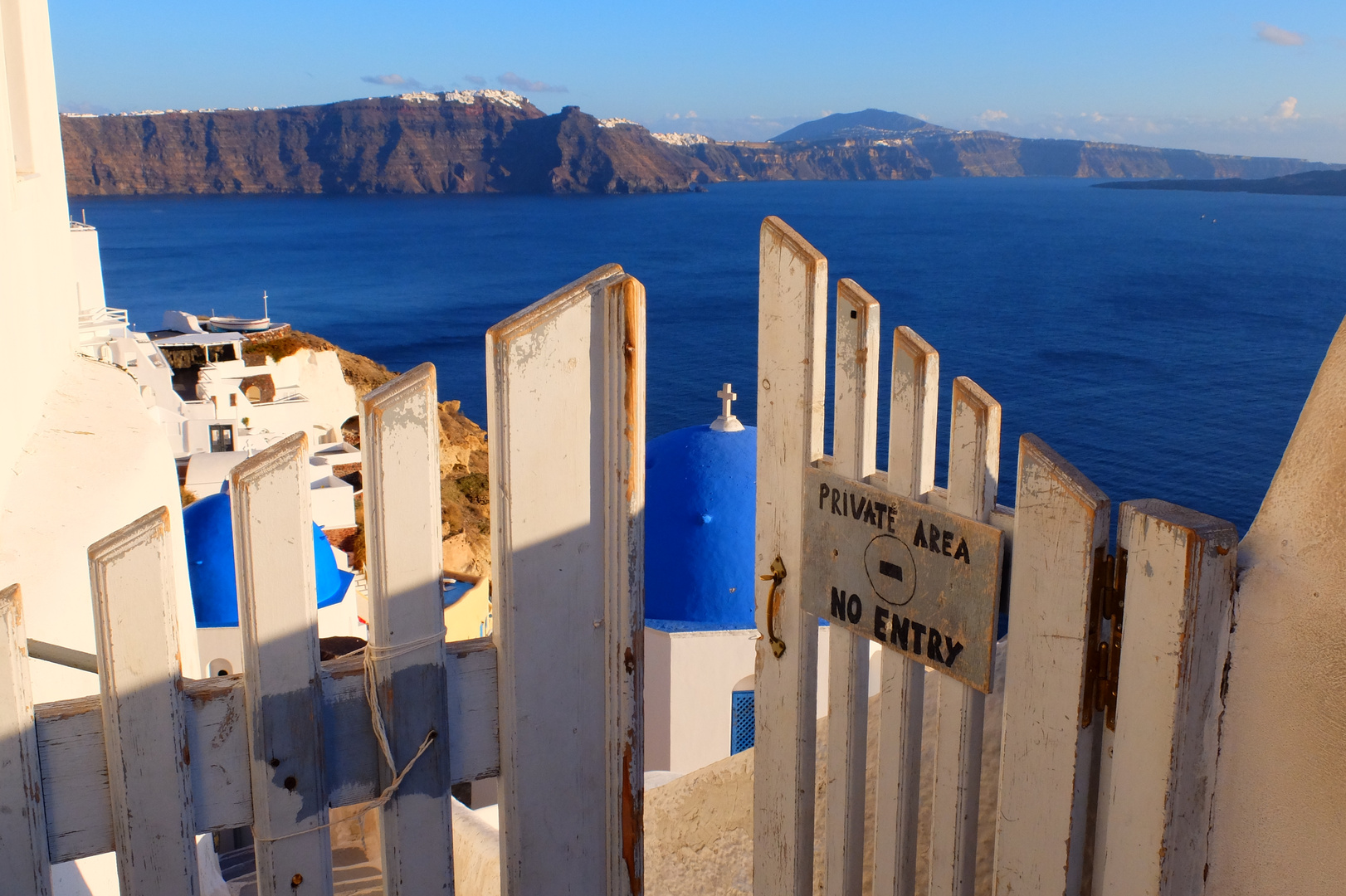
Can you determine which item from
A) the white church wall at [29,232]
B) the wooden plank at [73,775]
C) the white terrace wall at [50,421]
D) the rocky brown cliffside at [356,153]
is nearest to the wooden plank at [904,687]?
the wooden plank at [73,775]

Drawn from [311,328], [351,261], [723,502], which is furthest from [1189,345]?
[351,261]

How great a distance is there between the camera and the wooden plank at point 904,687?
1790 millimetres

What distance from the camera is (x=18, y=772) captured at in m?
1.35

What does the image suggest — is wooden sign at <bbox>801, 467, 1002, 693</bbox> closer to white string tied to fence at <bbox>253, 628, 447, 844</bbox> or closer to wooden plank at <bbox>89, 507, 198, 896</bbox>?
white string tied to fence at <bbox>253, 628, 447, 844</bbox>

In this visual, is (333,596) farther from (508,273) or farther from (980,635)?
(508,273)

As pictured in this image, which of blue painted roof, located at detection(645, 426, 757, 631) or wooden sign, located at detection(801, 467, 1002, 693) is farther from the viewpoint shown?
blue painted roof, located at detection(645, 426, 757, 631)

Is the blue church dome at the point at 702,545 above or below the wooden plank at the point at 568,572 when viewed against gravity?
below

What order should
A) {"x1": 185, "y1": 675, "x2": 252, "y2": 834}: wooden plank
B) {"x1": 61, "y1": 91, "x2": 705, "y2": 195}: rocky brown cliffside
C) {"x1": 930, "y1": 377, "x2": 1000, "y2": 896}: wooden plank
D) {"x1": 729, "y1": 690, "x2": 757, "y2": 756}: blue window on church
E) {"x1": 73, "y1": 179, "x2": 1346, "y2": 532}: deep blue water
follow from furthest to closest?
1. {"x1": 61, "y1": 91, "x2": 705, "y2": 195}: rocky brown cliffside
2. {"x1": 73, "y1": 179, "x2": 1346, "y2": 532}: deep blue water
3. {"x1": 729, "y1": 690, "x2": 757, "y2": 756}: blue window on church
4. {"x1": 930, "y1": 377, "x2": 1000, "y2": 896}: wooden plank
5. {"x1": 185, "y1": 675, "x2": 252, "y2": 834}: wooden plank

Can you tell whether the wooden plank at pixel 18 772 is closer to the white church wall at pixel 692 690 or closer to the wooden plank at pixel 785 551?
the wooden plank at pixel 785 551

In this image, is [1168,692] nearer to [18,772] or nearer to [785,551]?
[785,551]

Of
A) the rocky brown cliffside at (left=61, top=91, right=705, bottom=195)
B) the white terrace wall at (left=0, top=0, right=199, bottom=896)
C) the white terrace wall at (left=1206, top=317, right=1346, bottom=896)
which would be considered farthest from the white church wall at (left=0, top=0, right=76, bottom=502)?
the rocky brown cliffside at (left=61, top=91, right=705, bottom=195)

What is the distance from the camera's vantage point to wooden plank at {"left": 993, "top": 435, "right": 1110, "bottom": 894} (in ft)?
5.33

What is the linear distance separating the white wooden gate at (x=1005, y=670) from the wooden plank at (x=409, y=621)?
72 centimetres

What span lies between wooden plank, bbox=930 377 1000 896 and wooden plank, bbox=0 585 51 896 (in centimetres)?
129
